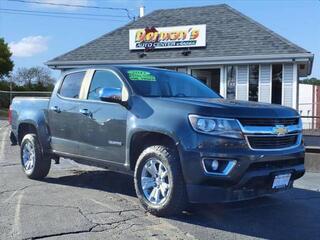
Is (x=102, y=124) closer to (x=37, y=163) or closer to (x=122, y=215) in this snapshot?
(x=122, y=215)

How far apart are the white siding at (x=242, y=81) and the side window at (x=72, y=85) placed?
510 inches

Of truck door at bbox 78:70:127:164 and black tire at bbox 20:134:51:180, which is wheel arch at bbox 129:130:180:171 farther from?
black tire at bbox 20:134:51:180

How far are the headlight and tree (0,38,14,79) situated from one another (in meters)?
41.8

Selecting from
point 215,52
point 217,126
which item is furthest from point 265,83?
point 217,126

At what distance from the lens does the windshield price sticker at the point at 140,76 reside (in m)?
7.13

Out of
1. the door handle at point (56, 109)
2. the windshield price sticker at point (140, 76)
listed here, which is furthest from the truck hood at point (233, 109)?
the door handle at point (56, 109)

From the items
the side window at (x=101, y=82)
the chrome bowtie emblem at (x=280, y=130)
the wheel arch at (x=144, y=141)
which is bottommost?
the wheel arch at (x=144, y=141)

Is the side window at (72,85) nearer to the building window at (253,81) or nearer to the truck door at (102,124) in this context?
the truck door at (102,124)

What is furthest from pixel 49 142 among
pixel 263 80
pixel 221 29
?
pixel 221 29

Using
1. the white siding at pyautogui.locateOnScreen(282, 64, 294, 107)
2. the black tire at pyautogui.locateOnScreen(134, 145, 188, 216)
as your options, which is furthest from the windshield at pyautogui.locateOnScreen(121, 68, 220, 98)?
the white siding at pyautogui.locateOnScreen(282, 64, 294, 107)

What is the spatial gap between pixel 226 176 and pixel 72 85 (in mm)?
3449

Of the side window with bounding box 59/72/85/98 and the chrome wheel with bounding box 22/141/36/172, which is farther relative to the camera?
the chrome wheel with bounding box 22/141/36/172

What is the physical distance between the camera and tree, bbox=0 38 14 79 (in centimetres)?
4544

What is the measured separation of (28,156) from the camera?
8883 mm
